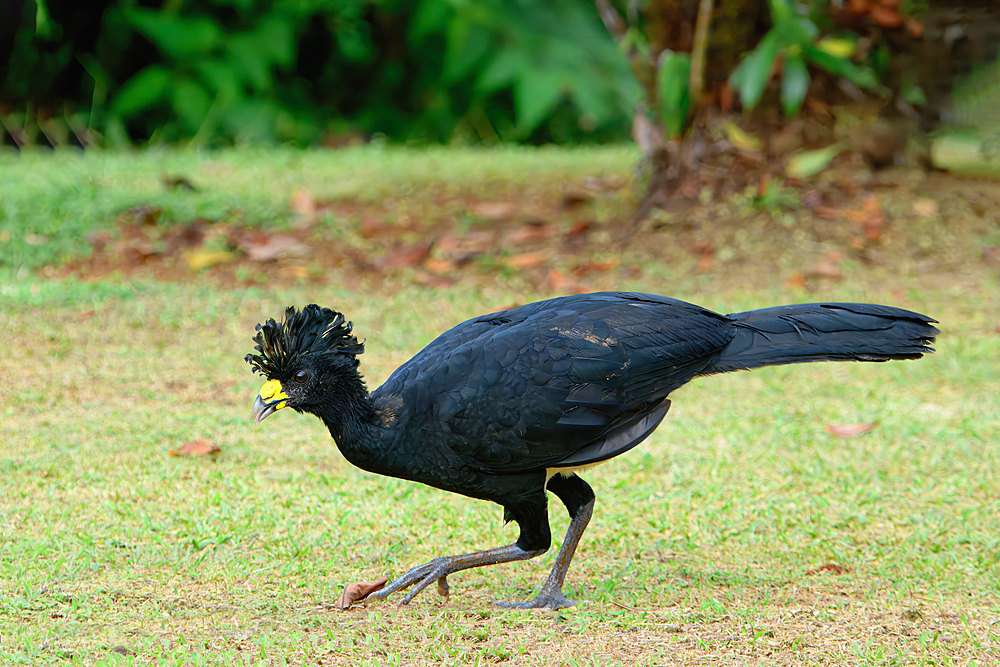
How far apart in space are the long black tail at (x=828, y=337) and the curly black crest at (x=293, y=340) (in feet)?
3.51

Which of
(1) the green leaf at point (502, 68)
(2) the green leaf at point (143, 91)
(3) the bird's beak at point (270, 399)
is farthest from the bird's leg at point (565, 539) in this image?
(2) the green leaf at point (143, 91)

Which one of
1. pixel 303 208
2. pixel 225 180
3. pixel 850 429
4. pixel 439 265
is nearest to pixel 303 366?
pixel 850 429

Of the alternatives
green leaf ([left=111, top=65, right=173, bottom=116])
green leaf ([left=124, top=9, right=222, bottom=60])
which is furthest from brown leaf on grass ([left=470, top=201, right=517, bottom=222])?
green leaf ([left=111, top=65, right=173, bottom=116])

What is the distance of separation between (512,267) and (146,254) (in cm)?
222

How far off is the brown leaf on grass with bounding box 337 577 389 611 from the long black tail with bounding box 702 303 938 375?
1116 mm

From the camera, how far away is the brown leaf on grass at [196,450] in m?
4.12

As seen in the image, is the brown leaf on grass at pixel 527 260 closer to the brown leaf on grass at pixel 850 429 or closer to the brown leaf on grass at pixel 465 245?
the brown leaf on grass at pixel 465 245

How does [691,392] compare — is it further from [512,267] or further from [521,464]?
[521,464]

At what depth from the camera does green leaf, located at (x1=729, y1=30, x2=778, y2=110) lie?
657cm

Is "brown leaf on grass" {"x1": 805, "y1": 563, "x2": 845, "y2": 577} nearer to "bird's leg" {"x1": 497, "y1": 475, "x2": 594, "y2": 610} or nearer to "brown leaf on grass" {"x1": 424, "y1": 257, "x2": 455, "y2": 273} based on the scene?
"bird's leg" {"x1": 497, "y1": 475, "x2": 594, "y2": 610}

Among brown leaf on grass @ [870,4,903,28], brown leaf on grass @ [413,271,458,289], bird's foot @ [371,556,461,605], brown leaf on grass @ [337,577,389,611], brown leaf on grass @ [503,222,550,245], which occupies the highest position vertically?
brown leaf on grass @ [870,4,903,28]

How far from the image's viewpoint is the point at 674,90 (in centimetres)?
693

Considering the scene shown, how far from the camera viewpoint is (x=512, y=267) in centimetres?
653

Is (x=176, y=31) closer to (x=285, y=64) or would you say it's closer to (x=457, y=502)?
(x=285, y=64)
